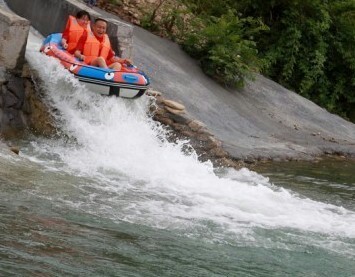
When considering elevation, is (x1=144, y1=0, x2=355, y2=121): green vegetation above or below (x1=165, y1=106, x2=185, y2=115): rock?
above

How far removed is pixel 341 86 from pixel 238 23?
487cm

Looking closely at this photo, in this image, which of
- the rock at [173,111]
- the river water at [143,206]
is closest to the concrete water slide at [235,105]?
the rock at [173,111]

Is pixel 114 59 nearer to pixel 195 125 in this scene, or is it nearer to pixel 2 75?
pixel 195 125

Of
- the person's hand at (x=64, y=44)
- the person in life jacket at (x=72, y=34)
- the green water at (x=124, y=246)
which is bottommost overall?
the green water at (x=124, y=246)

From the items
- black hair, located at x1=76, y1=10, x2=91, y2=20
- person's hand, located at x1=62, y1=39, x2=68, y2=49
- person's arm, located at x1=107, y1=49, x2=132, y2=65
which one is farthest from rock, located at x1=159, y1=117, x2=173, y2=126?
black hair, located at x1=76, y1=10, x2=91, y2=20

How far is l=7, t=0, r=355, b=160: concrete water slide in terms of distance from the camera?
13.9m

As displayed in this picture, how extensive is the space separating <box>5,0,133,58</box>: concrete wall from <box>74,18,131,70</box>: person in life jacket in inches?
22.9

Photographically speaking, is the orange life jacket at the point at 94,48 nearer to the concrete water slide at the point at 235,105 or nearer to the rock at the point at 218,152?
the concrete water slide at the point at 235,105

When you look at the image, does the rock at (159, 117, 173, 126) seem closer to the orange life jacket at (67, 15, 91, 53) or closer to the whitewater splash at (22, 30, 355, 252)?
the whitewater splash at (22, 30, 355, 252)

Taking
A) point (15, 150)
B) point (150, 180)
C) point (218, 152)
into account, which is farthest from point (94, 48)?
point (150, 180)

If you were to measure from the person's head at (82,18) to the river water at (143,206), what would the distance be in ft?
2.94

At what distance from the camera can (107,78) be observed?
11.3 metres

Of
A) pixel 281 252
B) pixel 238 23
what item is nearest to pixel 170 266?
pixel 281 252

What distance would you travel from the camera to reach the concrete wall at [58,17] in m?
13.2
